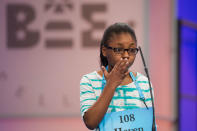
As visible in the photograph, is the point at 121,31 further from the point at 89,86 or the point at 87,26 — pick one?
the point at 87,26

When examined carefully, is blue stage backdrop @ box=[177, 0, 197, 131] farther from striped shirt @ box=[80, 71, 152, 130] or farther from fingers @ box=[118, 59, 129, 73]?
fingers @ box=[118, 59, 129, 73]

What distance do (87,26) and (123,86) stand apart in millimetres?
3442

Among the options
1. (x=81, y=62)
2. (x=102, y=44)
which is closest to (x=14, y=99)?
(x=81, y=62)

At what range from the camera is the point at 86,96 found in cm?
111

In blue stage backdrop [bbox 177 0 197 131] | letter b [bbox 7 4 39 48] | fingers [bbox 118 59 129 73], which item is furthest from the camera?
letter b [bbox 7 4 39 48]

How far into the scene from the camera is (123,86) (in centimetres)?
114

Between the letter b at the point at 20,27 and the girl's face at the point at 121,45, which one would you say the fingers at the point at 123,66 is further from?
the letter b at the point at 20,27

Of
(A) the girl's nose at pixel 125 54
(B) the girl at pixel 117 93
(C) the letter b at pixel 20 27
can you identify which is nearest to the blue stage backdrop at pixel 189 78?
(C) the letter b at pixel 20 27

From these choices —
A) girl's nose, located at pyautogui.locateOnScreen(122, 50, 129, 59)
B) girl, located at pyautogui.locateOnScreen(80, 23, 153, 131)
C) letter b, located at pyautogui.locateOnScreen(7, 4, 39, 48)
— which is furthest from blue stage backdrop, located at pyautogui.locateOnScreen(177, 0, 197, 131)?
girl's nose, located at pyautogui.locateOnScreen(122, 50, 129, 59)

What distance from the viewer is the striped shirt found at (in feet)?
3.62

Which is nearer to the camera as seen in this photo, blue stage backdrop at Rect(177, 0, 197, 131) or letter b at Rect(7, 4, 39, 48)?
blue stage backdrop at Rect(177, 0, 197, 131)

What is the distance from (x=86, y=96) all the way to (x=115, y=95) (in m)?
0.10

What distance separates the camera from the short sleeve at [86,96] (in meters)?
1.08

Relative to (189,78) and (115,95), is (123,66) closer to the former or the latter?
(115,95)
